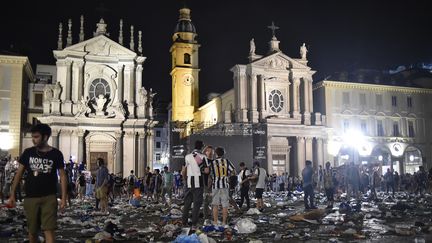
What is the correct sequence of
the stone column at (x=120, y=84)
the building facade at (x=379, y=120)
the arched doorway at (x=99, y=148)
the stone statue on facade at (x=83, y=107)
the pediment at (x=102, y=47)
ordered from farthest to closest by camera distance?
the building facade at (x=379, y=120), the stone column at (x=120, y=84), the pediment at (x=102, y=47), the arched doorway at (x=99, y=148), the stone statue on facade at (x=83, y=107)

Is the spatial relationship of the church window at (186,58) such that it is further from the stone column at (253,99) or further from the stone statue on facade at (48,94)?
the stone statue on facade at (48,94)

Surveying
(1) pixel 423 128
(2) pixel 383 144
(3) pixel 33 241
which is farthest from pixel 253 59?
(3) pixel 33 241

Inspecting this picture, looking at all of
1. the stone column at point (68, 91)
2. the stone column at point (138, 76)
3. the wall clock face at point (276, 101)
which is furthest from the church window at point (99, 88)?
the wall clock face at point (276, 101)

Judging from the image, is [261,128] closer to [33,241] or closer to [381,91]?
[381,91]

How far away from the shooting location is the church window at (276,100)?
160 ft

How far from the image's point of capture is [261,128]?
40.7 meters

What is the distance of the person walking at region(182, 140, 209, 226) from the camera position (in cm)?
1167

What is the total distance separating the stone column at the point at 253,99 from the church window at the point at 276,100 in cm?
197

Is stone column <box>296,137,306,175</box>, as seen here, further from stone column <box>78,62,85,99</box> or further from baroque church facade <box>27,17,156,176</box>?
stone column <box>78,62,85,99</box>

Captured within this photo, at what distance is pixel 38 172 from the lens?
626cm

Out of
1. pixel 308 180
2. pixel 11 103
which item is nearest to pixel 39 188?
pixel 308 180

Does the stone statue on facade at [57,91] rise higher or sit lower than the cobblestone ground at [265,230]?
higher

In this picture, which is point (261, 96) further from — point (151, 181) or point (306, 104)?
point (151, 181)

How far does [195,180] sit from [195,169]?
27 centimetres
